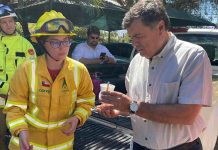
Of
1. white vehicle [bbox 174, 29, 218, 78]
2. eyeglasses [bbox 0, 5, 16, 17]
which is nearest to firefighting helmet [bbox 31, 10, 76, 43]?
eyeglasses [bbox 0, 5, 16, 17]

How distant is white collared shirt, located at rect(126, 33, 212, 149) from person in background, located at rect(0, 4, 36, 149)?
1.85 meters

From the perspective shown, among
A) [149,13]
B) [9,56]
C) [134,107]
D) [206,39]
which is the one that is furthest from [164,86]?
[206,39]

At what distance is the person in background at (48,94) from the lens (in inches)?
92.2

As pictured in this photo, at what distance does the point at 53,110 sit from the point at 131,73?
570mm

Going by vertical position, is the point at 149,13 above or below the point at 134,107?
above

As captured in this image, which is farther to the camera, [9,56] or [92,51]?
[92,51]

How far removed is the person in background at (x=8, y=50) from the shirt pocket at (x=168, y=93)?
1979 mm

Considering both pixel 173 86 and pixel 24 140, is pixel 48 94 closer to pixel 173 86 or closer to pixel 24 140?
pixel 24 140

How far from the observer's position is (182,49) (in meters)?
2.10

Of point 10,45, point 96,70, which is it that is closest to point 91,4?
point 96,70

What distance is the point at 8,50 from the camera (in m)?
3.75

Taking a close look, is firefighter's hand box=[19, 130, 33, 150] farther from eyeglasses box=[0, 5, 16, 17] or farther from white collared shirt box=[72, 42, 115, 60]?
white collared shirt box=[72, 42, 115, 60]

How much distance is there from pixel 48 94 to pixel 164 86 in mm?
778

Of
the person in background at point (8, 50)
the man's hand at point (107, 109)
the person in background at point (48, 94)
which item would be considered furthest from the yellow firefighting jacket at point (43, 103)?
the person in background at point (8, 50)
